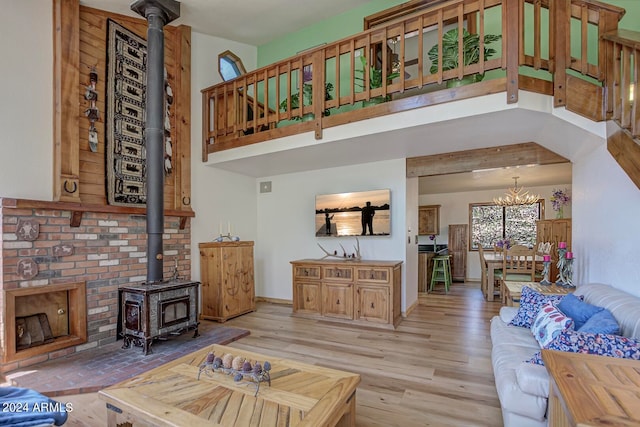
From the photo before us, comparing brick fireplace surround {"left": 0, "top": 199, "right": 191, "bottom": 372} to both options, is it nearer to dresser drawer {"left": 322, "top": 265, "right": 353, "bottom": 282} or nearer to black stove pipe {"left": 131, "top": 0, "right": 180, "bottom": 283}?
black stove pipe {"left": 131, "top": 0, "right": 180, "bottom": 283}

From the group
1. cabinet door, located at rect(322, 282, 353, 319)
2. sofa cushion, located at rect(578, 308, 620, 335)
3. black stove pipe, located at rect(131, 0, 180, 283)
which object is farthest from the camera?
cabinet door, located at rect(322, 282, 353, 319)

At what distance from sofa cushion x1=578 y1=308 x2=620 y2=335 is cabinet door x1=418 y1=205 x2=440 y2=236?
6108mm

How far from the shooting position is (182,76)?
4270mm

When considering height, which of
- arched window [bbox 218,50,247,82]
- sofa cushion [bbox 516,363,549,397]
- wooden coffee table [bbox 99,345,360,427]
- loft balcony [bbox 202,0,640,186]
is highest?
arched window [bbox 218,50,247,82]

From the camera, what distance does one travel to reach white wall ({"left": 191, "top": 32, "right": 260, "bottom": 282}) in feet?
14.6

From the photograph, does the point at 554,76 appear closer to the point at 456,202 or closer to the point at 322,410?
the point at 322,410

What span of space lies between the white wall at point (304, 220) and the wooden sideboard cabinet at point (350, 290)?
484 millimetres

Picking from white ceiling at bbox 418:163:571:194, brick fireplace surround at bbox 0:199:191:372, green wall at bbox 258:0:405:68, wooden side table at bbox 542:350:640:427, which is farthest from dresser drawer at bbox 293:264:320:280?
green wall at bbox 258:0:405:68

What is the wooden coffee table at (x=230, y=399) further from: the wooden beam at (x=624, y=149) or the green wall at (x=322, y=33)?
the green wall at (x=322, y=33)

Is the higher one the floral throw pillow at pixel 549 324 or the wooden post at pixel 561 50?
the wooden post at pixel 561 50

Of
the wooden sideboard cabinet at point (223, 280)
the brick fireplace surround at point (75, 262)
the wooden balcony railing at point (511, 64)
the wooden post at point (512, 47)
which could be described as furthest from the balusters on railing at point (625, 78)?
the brick fireplace surround at point (75, 262)

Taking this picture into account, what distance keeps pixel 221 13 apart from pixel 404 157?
3.23 metres

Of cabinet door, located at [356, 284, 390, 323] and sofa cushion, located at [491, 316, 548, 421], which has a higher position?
sofa cushion, located at [491, 316, 548, 421]

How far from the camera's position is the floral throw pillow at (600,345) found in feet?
4.87
